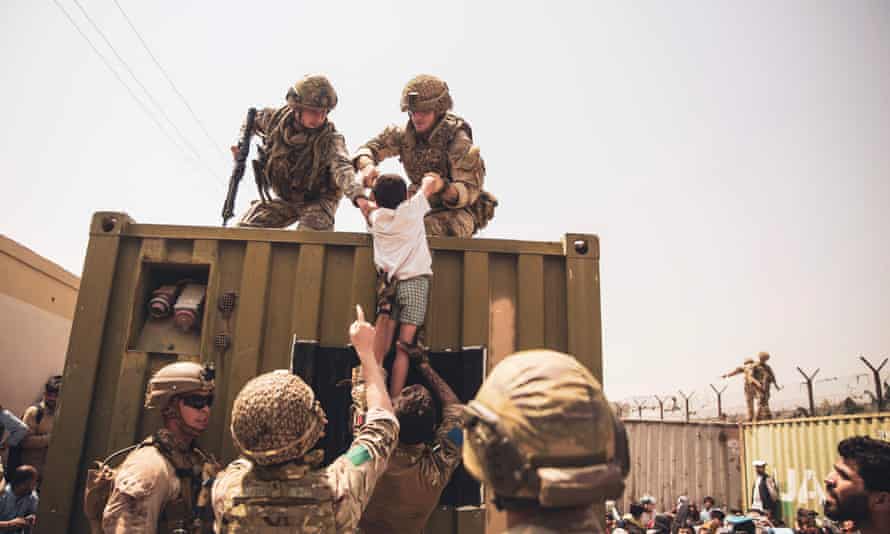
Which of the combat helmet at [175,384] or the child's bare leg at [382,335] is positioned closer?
the combat helmet at [175,384]

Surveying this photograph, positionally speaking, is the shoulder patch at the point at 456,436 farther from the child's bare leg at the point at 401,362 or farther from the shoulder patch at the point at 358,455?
the shoulder patch at the point at 358,455

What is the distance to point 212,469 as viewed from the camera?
8.45 ft

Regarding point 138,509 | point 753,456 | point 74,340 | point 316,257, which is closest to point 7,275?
point 74,340

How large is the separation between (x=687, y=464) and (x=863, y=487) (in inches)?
443

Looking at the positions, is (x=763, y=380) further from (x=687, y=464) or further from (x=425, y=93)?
(x=425, y=93)

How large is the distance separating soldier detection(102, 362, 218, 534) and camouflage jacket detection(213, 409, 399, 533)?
17.7 inches

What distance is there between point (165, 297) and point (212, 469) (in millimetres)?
1006

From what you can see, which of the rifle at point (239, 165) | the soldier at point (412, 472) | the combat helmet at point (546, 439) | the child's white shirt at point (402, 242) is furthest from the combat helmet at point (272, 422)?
the rifle at point (239, 165)

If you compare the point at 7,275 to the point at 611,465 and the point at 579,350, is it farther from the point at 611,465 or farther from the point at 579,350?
the point at 611,465

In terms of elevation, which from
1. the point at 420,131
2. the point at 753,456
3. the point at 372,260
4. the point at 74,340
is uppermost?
the point at 420,131

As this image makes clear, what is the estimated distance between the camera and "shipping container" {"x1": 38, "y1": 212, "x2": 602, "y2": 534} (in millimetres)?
2906

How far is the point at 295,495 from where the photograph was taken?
1809 millimetres

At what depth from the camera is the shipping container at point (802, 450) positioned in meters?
9.62

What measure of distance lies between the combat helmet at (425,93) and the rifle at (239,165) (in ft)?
5.77
